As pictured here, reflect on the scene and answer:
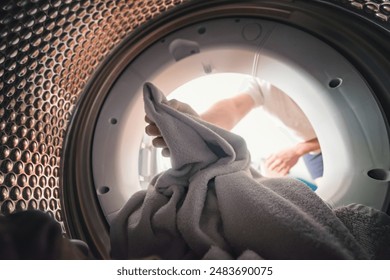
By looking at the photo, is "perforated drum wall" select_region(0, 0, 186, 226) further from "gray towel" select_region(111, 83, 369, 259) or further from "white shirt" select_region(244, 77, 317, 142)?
"white shirt" select_region(244, 77, 317, 142)

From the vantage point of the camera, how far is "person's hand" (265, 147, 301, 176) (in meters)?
1.05

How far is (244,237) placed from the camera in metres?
0.41

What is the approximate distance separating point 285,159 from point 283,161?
0.5 inches

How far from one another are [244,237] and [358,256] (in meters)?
0.16

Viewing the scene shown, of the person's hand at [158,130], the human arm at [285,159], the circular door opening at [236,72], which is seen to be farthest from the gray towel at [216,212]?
the human arm at [285,159]

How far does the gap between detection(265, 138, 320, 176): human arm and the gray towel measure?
49 cm

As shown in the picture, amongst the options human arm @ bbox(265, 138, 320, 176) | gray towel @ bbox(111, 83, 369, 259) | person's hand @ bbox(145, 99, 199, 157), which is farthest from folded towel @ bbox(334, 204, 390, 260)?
human arm @ bbox(265, 138, 320, 176)

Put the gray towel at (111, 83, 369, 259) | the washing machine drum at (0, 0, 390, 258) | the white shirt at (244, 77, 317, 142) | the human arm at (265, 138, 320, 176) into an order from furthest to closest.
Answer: the human arm at (265, 138, 320, 176), the white shirt at (244, 77, 317, 142), the washing machine drum at (0, 0, 390, 258), the gray towel at (111, 83, 369, 259)

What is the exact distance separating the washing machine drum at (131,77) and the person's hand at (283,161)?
0.39m

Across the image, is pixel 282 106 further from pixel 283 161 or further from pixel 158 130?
pixel 158 130

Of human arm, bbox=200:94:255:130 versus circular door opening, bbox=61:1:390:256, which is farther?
human arm, bbox=200:94:255:130

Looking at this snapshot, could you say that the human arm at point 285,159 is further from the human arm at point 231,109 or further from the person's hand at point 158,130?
the person's hand at point 158,130

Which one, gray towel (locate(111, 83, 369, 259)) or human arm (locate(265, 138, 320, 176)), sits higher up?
human arm (locate(265, 138, 320, 176))
